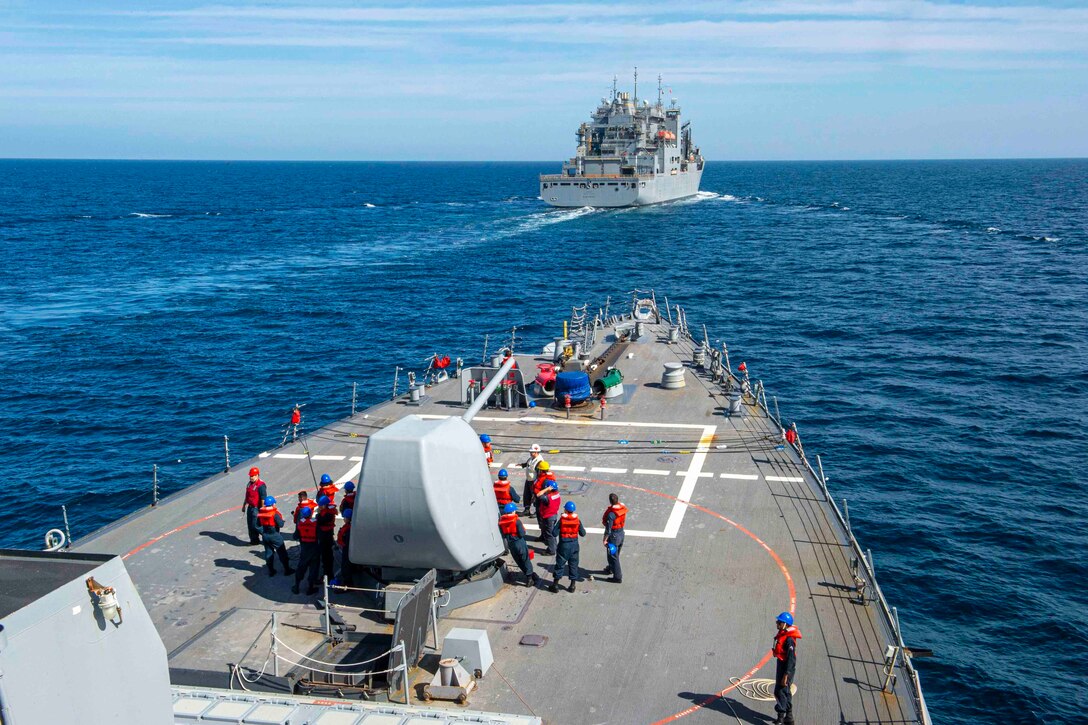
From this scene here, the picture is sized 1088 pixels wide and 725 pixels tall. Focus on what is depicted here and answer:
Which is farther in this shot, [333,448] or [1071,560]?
[1071,560]

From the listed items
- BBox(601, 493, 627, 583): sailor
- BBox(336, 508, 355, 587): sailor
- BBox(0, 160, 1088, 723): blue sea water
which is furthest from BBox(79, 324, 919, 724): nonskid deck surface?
BBox(0, 160, 1088, 723): blue sea water

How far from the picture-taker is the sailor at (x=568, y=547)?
45.7 ft

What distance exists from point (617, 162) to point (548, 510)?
122 meters

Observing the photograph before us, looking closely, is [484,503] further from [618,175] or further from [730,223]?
[618,175]

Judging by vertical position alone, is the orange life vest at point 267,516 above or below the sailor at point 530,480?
above

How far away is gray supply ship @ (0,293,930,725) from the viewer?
6602 mm

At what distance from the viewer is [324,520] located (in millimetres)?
14086

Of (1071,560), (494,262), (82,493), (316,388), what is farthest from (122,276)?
(1071,560)

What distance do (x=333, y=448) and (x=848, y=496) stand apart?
1720 centimetres

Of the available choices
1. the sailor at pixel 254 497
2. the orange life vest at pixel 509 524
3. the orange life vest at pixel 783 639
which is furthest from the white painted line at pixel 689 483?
the sailor at pixel 254 497

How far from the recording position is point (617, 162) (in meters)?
131

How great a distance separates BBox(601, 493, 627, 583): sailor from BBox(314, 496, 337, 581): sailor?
456 centimetres

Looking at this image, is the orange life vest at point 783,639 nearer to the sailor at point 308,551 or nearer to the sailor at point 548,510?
the sailor at point 548,510

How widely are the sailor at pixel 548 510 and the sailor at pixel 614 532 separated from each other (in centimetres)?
111
